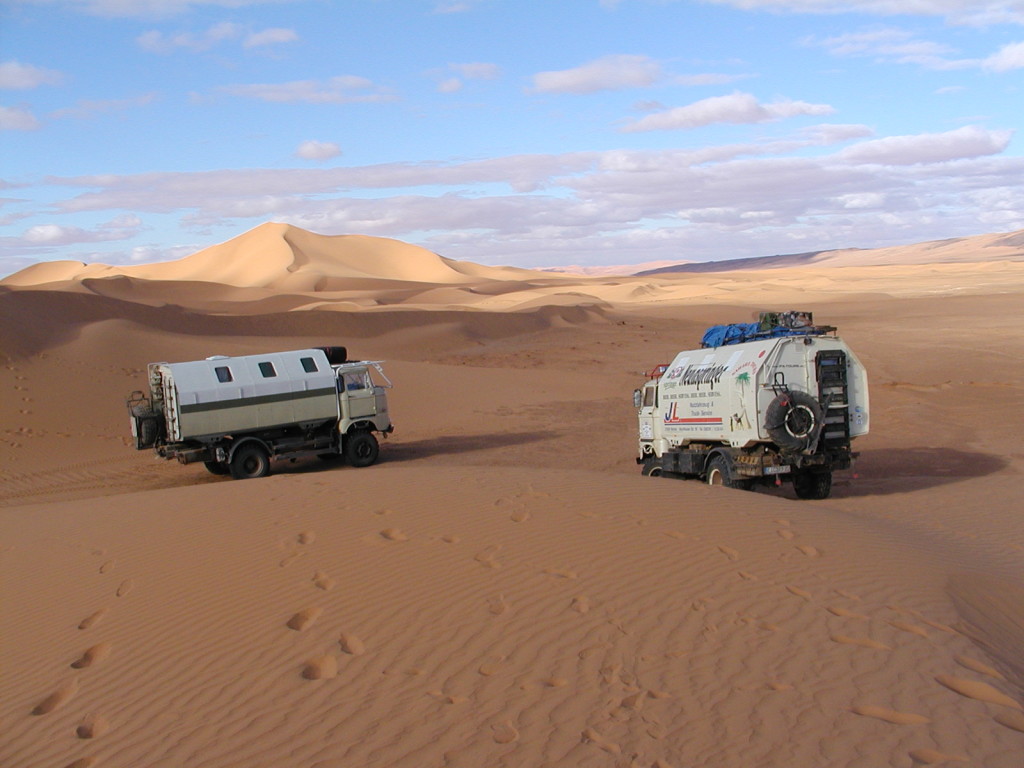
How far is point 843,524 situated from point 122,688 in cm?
767

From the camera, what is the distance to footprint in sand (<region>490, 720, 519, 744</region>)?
215 inches

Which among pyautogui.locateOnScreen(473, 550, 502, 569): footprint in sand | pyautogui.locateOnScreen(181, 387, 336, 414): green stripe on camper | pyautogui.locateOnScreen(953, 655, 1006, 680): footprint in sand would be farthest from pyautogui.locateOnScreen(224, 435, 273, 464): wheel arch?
pyautogui.locateOnScreen(953, 655, 1006, 680): footprint in sand

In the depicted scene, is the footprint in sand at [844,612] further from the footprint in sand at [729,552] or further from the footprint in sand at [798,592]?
the footprint in sand at [729,552]

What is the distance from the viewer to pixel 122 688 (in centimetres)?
643

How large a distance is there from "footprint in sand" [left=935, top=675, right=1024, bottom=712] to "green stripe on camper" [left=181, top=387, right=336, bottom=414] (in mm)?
14688

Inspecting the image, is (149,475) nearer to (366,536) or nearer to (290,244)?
(366,536)

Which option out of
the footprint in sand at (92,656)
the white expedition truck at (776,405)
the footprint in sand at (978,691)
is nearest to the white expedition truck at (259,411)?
the white expedition truck at (776,405)

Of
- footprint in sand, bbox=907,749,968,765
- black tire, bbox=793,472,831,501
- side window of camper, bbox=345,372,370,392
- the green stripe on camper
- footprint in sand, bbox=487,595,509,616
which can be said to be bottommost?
black tire, bbox=793,472,831,501

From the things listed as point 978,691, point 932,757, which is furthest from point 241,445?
point 932,757

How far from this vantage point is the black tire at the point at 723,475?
14.4 metres

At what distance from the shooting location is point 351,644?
6.72 metres

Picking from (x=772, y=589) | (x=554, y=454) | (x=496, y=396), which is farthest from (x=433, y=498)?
(x=496, y=396)

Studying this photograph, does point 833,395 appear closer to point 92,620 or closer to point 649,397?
point 649,397

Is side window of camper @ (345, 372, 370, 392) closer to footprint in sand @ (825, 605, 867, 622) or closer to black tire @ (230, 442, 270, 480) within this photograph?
black tire @ (230, 442, 270, 480)
